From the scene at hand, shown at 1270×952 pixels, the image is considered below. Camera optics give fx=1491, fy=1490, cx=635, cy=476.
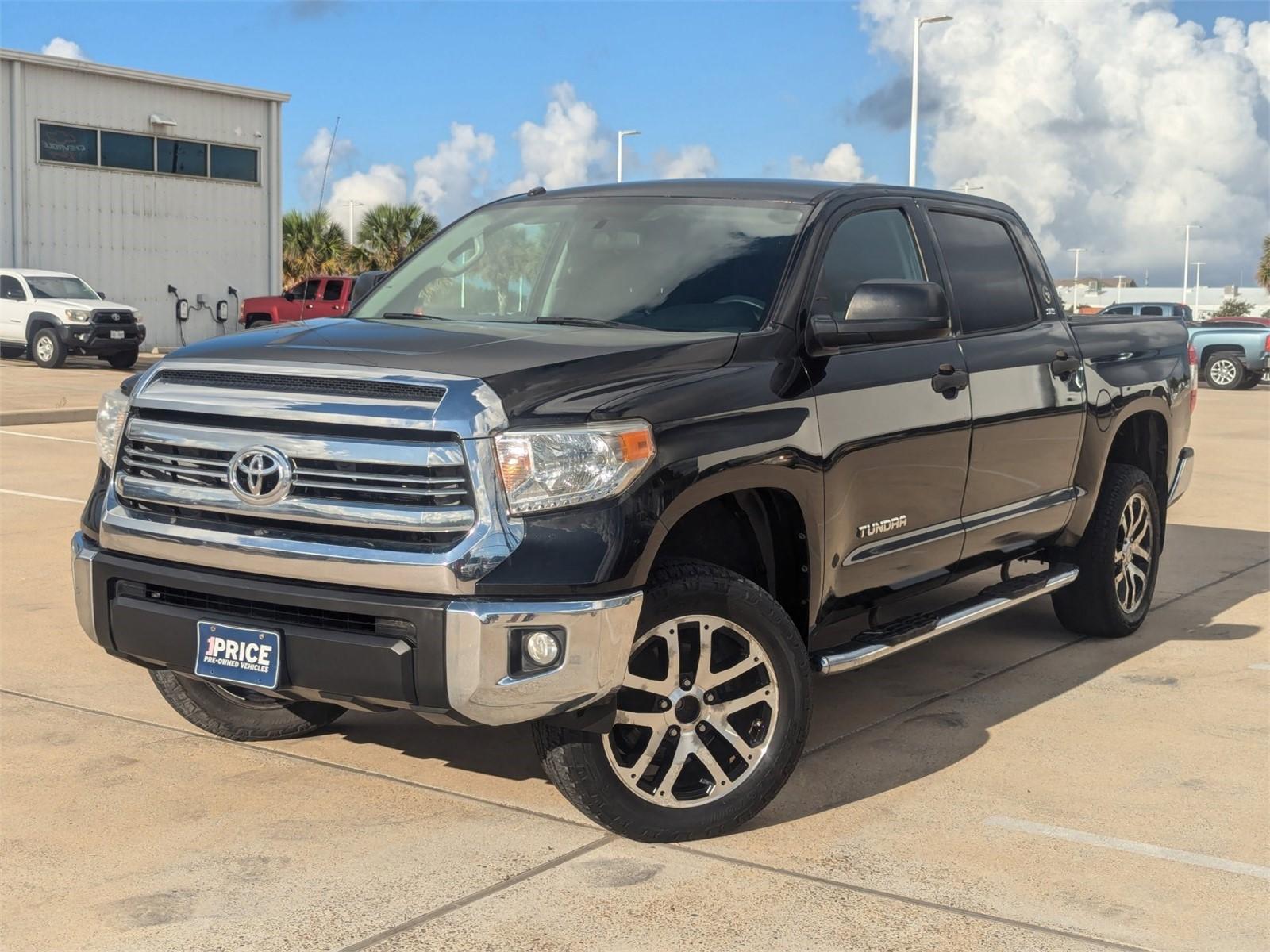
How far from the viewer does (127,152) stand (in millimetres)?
34250

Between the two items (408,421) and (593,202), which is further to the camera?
(593,202)

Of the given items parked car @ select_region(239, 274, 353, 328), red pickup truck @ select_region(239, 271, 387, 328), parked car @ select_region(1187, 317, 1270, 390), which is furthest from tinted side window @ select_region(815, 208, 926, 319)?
parked car @ select_region(1187, 317, 1270, 390)

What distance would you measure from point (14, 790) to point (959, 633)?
14.2ft

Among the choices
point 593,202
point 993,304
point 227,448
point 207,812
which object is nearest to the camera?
point 227,448

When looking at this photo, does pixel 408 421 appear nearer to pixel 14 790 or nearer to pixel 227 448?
pixel 227 448

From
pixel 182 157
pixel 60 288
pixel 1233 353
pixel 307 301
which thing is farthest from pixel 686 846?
pixel 182 157

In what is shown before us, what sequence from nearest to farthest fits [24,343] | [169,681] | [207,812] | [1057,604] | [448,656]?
[448,656]
[207,812]
[169,681]
[1057,604]
[24,343]

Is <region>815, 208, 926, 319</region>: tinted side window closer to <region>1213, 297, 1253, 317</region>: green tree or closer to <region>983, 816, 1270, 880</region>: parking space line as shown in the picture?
<region>983, 816, 1270, 880</region>: parking space line

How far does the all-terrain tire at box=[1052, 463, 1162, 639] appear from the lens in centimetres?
677

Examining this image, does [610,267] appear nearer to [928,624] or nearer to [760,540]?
[760,540]

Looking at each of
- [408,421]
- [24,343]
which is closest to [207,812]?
[408,421]

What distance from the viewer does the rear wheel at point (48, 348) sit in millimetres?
26031

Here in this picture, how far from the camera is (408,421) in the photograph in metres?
3.89

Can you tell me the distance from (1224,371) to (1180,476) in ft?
80.0
